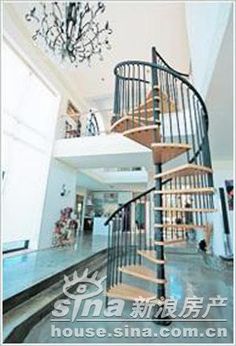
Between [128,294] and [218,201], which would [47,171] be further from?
[218,201]

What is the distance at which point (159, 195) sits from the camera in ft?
9.83

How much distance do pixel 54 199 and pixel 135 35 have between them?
5148mm

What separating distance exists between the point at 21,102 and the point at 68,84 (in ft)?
8.49

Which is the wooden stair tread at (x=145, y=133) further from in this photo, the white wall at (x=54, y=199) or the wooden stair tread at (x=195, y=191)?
the white wall at (x=54, y=199)

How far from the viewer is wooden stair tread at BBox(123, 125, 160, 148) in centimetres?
289

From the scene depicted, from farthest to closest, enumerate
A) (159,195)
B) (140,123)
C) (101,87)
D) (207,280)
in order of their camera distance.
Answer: (101,87) → (207,280) → (140,123) → (159,195)

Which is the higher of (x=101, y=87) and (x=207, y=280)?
(x=101, y=87)

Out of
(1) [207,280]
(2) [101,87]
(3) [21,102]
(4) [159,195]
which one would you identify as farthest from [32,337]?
(2) [101,87]

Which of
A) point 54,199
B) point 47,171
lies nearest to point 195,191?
point 47,171

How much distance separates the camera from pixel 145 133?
3041 millimetres

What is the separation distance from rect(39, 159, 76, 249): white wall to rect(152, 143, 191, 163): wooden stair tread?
4.37m

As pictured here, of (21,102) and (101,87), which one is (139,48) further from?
(21,102)

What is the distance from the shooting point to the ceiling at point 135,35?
5.61m

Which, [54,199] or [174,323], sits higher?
[54,199]
